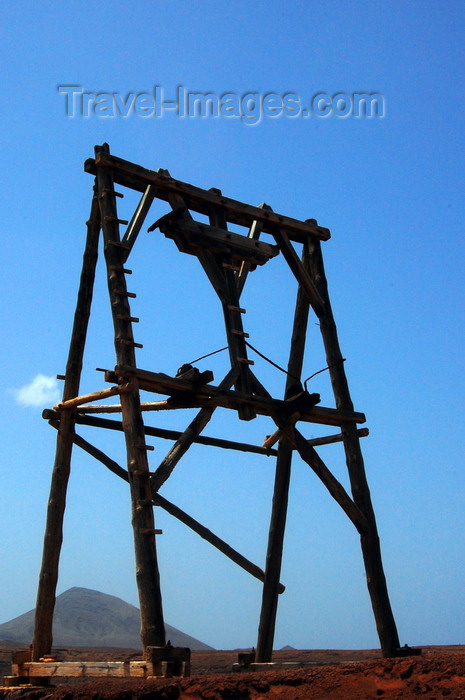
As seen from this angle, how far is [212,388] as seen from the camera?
11.2m

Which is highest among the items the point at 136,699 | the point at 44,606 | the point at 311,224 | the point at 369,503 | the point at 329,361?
the point at 311,224

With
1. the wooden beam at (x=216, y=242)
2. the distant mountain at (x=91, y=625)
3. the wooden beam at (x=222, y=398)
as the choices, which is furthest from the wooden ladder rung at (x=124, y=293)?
the distant mountain at (x=91, y=625)

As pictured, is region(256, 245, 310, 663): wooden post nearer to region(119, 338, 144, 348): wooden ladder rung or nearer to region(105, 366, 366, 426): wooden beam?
region(105, 366, 366, 426): wooden beam

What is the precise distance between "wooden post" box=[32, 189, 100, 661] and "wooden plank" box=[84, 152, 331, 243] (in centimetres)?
58

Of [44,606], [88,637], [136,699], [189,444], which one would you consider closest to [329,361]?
[189,444]

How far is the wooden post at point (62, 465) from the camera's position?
11141mm

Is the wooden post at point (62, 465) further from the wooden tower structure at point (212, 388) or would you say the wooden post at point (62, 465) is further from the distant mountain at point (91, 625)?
the distant mountain at point (91, 625)

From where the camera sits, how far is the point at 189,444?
1087cm

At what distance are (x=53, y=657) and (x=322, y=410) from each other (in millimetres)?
4456

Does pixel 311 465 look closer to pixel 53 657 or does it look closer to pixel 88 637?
pixel 53 657

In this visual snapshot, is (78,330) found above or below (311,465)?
above

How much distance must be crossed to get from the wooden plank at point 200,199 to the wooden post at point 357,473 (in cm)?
24

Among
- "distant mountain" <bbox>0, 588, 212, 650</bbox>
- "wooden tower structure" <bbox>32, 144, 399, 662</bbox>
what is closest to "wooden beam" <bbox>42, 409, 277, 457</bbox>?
"wooden tower structure" <bbox>32, 144, 399, 662</bbox>

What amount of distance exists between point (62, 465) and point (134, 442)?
6.21 feet
